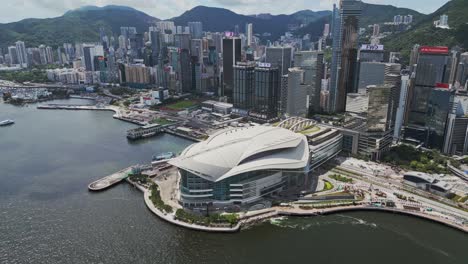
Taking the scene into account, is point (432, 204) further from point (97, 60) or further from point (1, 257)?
point (97, 60)

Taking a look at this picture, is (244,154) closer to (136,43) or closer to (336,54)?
(336,54)

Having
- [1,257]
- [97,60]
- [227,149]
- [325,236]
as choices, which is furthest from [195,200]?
[97,60]

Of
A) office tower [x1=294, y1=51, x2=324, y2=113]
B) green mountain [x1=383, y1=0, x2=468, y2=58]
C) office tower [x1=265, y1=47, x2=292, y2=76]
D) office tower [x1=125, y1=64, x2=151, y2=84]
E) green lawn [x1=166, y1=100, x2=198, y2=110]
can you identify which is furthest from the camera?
office tower [x1=125, y1=64, x2=151, y2=84]

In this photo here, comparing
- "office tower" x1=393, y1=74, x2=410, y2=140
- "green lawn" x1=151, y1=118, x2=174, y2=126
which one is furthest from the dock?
"office tower" x1=393, y1=74, x2=410, y2=140

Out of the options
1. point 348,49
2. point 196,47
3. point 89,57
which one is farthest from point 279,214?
point 89,57

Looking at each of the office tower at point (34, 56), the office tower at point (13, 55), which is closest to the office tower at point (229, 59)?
the office tower at point (34, 56)

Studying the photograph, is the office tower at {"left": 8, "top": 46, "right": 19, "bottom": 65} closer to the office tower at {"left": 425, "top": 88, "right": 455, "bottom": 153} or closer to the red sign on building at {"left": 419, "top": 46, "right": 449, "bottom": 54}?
the red sign on building at {"left": 419, "top": 46, "right": 449, "bottom": 54}
